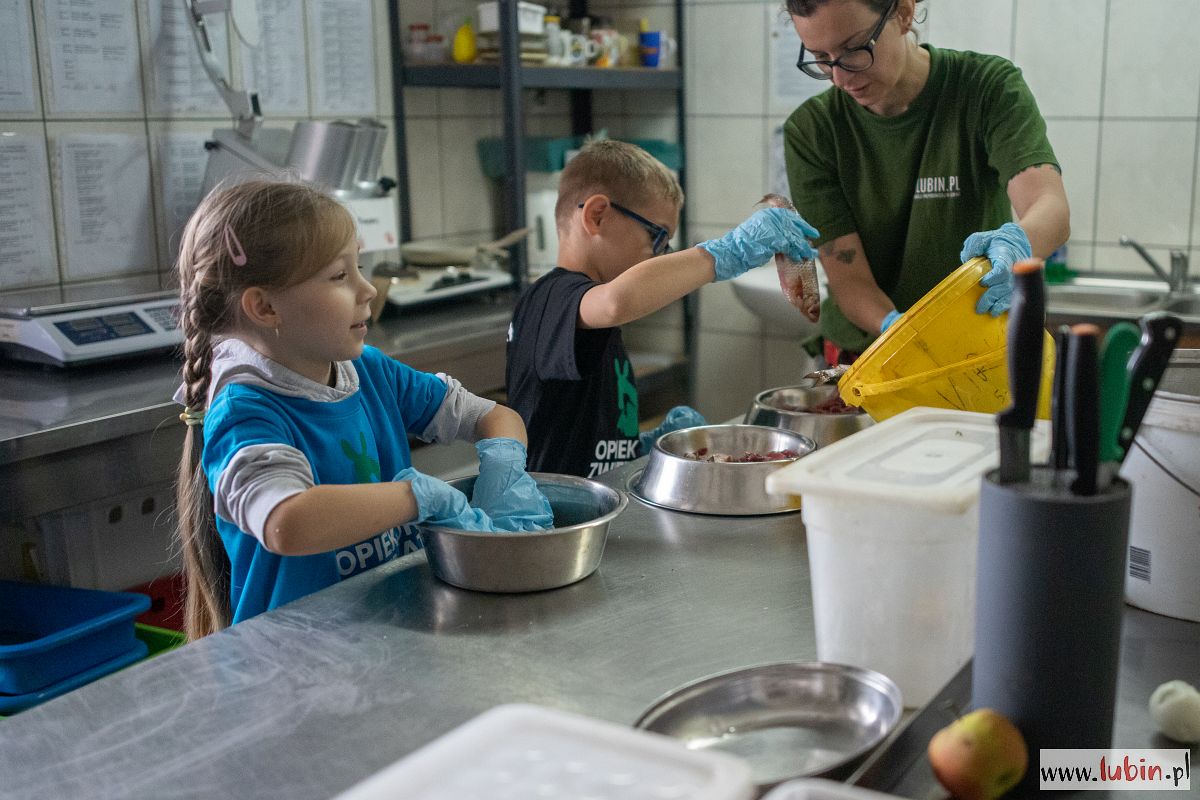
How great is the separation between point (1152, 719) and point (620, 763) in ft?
1.56

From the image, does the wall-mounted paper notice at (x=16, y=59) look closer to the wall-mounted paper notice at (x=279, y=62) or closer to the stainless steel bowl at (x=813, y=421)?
the wall-mounted paper notice at (x=279, y=62)

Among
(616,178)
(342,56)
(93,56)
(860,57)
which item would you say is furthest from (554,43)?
(860,57)

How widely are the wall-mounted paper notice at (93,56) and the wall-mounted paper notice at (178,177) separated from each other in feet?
0.38

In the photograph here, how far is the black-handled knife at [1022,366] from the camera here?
2.26 ft

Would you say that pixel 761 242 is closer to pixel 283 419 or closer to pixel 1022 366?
pixel 283 419

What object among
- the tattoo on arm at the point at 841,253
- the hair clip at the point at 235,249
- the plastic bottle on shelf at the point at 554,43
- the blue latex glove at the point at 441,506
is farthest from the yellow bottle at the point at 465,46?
the blue latex glove at the point at 441,506

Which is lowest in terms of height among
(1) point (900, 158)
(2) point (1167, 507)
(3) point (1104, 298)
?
(3) point (1104, 298)

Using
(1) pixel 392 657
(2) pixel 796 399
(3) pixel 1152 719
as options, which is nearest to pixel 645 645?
(1) pixel 392 657

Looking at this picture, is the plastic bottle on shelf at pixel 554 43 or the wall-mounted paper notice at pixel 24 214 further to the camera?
the plastic bottle on shelf at pixel 554 43

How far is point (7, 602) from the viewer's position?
208 centimetres

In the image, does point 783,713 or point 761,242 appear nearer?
point 783,713

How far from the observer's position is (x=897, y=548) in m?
0.82

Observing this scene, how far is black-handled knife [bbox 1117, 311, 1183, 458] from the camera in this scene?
71 centimetres

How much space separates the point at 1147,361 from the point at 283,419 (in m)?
0.92
